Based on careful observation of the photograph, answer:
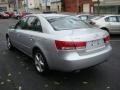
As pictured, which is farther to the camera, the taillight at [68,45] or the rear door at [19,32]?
the rear door at [19,32]

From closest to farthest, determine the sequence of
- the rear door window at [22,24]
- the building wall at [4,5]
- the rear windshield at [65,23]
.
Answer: the rear windshield at [65,23]
the rear door window at [22,24]
the building wall at [4,5]

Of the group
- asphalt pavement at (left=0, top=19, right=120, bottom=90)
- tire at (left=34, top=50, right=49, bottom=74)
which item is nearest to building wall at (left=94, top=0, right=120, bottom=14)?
asphalt pavement at (left=0, top=19, right=120, bottom=90)

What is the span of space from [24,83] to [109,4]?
122ft

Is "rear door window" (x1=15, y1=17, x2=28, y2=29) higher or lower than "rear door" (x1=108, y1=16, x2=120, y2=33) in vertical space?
higher

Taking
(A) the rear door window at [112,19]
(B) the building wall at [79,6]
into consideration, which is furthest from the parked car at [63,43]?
(B) the building wall at [79,6]

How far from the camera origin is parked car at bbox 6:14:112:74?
205 inches

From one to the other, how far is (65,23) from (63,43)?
1.18 m

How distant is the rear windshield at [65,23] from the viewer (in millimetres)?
5979

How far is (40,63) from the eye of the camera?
6086 millimetres

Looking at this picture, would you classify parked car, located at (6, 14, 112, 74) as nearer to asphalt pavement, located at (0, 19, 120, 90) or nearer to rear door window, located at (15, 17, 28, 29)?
asphalt pavement, located at (0, 19, 120, 90)

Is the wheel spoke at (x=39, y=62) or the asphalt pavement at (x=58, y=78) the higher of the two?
the wheel spoke at (x=39, y=62)

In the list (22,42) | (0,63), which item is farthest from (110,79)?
(0,63)

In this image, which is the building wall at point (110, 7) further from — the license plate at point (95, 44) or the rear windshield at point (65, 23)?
the license plate at point (95, 44)

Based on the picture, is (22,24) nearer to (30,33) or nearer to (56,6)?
(30,33)
